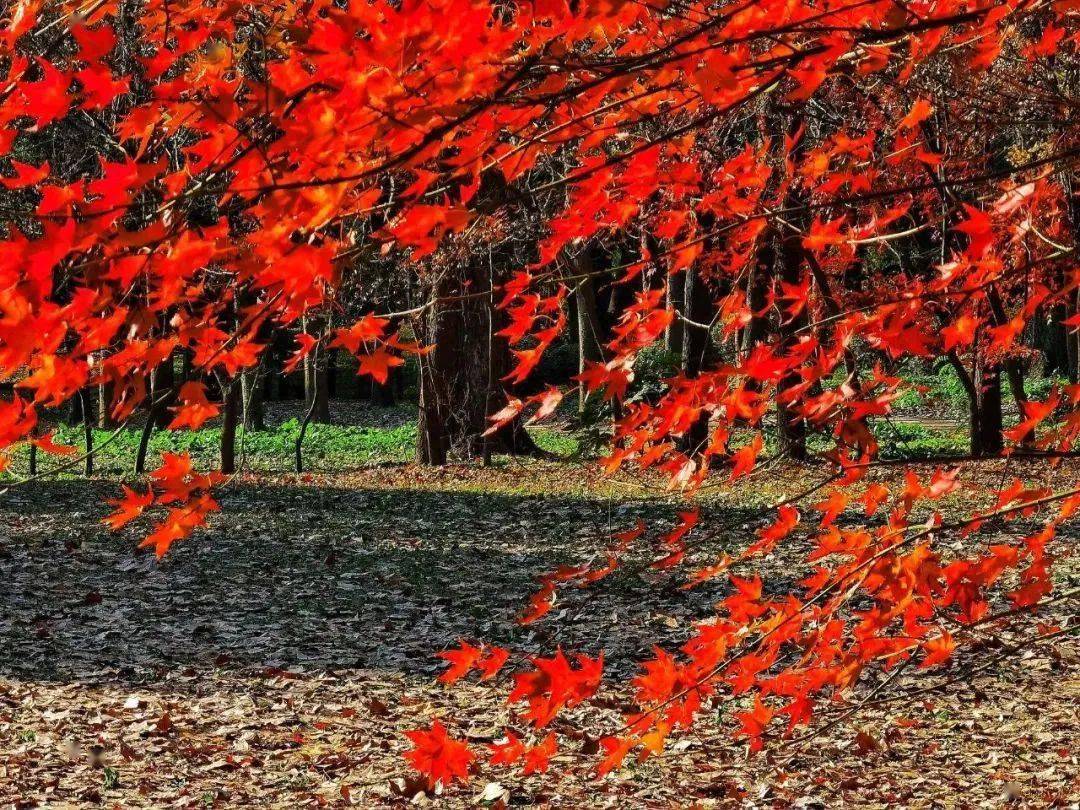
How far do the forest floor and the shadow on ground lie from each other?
0.02 m

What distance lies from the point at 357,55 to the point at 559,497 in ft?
32.0

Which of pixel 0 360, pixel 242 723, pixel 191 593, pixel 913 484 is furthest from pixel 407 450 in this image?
pixel 0 360

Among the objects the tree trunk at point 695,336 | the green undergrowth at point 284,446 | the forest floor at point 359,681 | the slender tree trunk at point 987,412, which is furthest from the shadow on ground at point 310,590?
the green undergrowth at point 284,446

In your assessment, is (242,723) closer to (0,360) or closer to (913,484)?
(913,484)

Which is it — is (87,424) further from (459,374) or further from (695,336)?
(459,374)

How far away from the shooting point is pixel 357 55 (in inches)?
68.6

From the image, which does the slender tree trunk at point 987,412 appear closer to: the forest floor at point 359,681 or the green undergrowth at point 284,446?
the forest floor at point 359,681

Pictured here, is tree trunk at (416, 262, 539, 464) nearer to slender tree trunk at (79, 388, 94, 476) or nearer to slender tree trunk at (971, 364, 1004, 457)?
slender tree trunk at (79, 388, 94, 476)

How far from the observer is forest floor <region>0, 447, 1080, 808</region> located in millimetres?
4543

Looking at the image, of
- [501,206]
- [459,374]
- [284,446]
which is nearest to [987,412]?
[459,374]

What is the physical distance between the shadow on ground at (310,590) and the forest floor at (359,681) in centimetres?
2

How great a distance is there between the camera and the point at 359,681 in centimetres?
589

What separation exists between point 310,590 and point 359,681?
1955mm

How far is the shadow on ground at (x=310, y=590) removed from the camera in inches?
252
